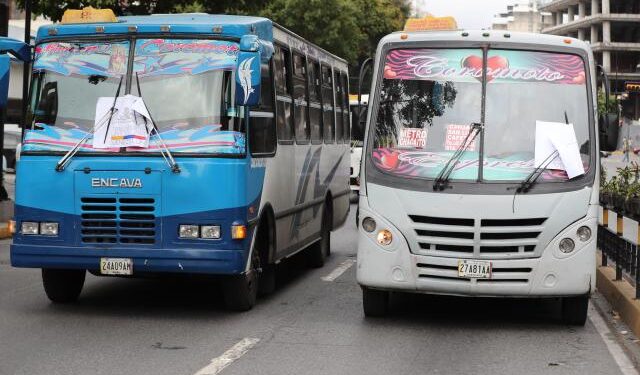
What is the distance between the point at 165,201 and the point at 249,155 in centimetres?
91

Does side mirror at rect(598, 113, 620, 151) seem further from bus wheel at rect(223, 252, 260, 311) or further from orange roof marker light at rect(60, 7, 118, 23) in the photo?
orange roof marker light at rect(60, 7, 118, 23)

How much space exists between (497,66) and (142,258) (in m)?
3.78

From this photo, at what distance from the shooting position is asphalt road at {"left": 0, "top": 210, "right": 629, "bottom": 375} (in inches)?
325

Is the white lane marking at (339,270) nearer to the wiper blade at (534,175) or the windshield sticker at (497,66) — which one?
the windshield sticker at (497,66)

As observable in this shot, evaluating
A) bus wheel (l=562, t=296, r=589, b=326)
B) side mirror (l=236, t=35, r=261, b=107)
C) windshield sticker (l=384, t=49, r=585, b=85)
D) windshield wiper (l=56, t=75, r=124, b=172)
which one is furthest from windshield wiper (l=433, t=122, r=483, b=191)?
windshield wiper (l=56, t=75, r=124, b=172)

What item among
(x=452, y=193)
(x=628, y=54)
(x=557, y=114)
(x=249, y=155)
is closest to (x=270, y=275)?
(x=249, y=155)

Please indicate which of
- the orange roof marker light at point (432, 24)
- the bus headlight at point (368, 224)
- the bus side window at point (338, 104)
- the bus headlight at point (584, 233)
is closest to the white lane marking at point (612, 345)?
the bus headlight at point (584, 233)

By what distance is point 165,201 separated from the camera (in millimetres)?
10070

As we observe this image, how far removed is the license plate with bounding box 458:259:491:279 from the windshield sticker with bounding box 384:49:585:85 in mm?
1768

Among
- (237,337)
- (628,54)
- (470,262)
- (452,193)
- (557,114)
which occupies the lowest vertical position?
(237,337)

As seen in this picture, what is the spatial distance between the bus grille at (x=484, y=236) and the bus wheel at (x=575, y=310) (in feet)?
2.79

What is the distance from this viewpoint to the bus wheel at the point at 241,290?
10.6m

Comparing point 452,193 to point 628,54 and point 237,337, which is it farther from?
point 628,54

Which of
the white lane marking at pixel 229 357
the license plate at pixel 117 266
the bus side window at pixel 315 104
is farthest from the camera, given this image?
the bus side window at pixel 315 104
